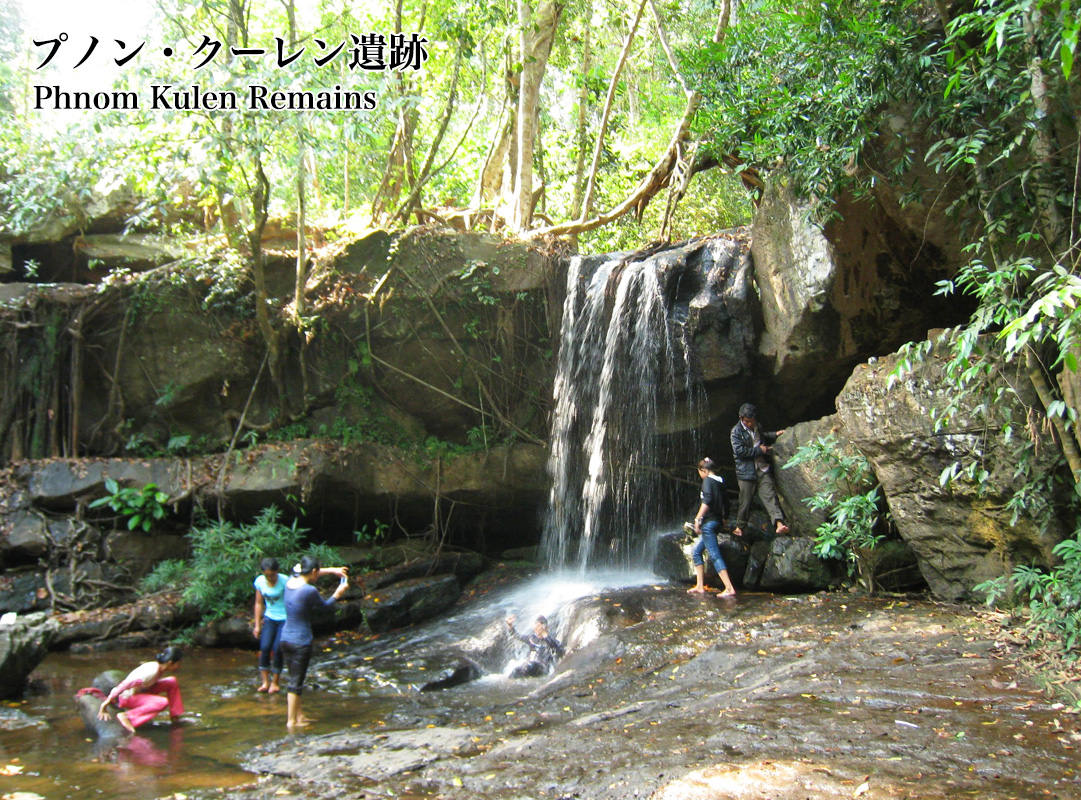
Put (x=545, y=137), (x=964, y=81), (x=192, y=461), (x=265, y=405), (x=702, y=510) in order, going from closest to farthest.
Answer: (x=964, y=81), (x=702, y=510), (x=192, y=461), (x=265, y=405), (x=545, y=137)

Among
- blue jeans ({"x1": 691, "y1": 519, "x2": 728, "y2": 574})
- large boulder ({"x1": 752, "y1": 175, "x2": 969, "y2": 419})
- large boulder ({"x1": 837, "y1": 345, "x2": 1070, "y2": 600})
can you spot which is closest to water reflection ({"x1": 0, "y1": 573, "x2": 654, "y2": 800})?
blue jeans ({"x1": 691, "y1": 519, "x2": 728, "y2": 574})

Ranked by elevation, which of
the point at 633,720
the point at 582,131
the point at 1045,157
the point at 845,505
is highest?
the point at 582,131

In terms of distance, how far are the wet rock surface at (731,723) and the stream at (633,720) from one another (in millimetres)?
18

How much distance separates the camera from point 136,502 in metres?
10.9

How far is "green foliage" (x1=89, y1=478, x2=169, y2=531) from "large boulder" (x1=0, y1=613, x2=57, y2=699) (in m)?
3.16

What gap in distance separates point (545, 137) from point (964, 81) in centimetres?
1197

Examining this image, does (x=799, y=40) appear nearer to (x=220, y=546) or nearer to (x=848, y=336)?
(x=848, y=336)

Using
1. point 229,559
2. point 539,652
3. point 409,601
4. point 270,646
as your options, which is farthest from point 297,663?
point 229,559

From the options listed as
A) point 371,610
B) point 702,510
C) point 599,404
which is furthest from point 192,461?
point 702,510


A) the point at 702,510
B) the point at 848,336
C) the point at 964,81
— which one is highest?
the point at 964,81

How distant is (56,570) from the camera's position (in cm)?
1051

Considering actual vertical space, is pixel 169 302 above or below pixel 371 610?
above

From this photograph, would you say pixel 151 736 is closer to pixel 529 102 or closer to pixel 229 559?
pixel 229 559

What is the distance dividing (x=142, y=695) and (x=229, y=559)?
4109 millimetres
